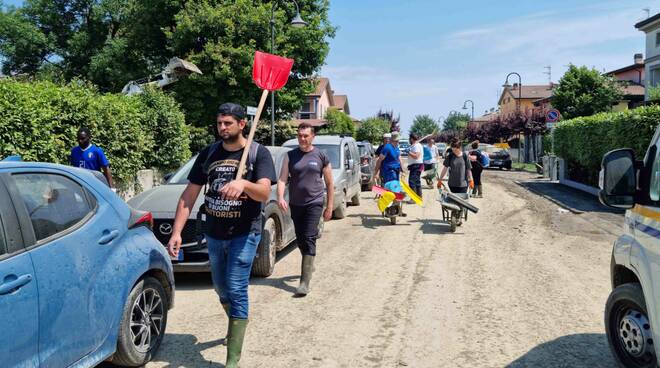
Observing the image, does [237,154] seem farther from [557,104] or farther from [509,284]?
[557,104]

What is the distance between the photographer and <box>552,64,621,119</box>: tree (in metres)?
42.1

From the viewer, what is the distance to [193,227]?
6.48 m

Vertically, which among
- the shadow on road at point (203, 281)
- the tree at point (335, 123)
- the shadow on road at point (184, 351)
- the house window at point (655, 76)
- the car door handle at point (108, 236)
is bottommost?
the shadow on road at point (203, 281)

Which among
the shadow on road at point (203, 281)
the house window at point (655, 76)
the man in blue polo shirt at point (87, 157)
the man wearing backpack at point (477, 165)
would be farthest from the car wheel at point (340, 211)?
the house window at point (655, 76)

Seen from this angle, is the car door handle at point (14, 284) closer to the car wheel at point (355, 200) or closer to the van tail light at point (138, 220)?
the van tail light at point (138, 220)

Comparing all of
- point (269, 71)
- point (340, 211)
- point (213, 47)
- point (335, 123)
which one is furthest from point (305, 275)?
point (335, 123)

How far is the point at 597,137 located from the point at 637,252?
50.2 ft

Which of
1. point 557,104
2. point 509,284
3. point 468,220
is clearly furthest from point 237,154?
point 557,104

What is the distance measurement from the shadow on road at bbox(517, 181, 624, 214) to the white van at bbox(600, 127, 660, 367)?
1061cm

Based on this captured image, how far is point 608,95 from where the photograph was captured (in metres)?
42.1

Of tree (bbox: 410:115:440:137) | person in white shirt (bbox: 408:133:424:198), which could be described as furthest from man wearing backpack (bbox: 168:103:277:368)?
tree (bbox: 410:115:440:137)

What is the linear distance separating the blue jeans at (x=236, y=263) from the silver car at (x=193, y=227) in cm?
229

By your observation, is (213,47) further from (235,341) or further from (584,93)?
(584,93)

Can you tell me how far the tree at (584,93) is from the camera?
4212 cm
